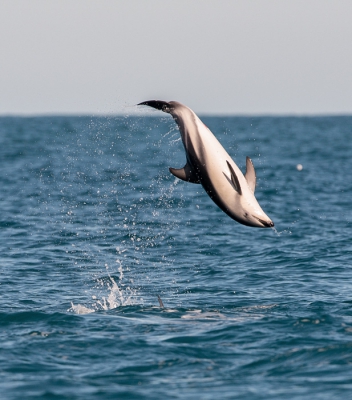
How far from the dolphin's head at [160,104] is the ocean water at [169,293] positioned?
157cm

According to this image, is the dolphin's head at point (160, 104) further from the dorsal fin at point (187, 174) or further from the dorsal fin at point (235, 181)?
the dorsal fin at point (235, 181)

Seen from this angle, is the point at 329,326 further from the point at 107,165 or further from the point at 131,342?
the point at 107,165

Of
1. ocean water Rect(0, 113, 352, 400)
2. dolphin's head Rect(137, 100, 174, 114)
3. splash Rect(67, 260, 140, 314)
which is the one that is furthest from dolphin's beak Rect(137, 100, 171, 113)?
splash Rect(67, 260, 140, 314)

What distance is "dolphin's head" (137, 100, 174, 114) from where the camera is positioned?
14891mm

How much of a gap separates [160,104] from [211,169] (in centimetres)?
168

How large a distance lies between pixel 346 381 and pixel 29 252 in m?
14.5

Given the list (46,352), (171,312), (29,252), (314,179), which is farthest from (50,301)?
(314,179)

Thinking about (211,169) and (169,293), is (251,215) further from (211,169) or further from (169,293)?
(169,293)

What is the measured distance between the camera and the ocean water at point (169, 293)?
1269 cm

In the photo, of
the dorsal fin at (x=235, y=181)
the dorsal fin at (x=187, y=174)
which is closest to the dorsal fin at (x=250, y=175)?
the dorsal fin at (x=235, y=181)

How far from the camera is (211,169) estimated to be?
15.4m

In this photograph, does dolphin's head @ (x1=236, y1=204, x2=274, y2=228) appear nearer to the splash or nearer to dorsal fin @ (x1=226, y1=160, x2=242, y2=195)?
dorsal fin @ (x1=226, y1=160, x2=242, y2=195)

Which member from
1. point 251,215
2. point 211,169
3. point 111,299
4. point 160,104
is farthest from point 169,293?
point 160,104

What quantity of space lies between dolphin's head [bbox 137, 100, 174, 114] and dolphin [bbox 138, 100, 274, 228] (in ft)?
0.07
